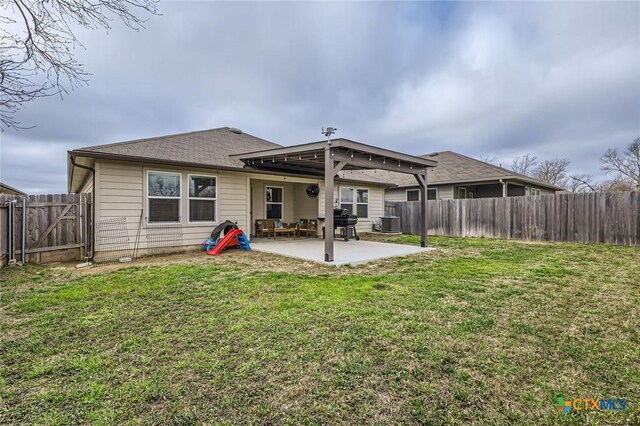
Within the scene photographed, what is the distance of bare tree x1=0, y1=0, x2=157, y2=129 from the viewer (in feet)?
11.8

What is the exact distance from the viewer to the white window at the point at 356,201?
43.4 feet

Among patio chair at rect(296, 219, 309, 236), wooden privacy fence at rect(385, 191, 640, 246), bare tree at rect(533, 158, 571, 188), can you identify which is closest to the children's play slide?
patio chair at rect(296, 219, 309, 236)

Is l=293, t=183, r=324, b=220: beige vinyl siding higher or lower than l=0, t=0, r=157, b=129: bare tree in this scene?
lower

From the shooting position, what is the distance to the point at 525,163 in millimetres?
32812

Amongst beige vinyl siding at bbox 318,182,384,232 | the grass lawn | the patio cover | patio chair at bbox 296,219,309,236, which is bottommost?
the grass lawn

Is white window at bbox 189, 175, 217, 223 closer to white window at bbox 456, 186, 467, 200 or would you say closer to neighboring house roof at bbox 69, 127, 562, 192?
neighboring house roof at bbox 69, 127, 562, 192

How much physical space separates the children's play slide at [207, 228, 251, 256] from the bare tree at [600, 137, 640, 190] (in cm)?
3038

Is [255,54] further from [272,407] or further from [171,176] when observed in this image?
[272,407]

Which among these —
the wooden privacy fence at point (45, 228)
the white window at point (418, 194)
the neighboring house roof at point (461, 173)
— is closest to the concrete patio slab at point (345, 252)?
the wooden privacy fence at point (45, 228)

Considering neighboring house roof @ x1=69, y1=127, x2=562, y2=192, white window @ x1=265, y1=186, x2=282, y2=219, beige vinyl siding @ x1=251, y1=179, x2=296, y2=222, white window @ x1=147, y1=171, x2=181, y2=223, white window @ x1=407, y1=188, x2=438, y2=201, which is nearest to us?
neighboring house roof @ x1=69, y1=127, x2=562, y2=192

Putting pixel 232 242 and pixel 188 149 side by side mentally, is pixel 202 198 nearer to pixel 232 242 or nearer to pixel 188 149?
pixel 232 242

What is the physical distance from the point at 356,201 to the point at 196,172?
7368mm

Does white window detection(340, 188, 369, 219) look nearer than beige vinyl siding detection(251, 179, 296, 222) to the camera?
No

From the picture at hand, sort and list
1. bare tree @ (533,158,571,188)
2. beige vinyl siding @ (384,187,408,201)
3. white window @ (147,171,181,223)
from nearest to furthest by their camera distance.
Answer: white window @ (147,171,181,223)
beige vinyl siding @ (384,187,408,201)
bare tree @ (533,158,571,188)
